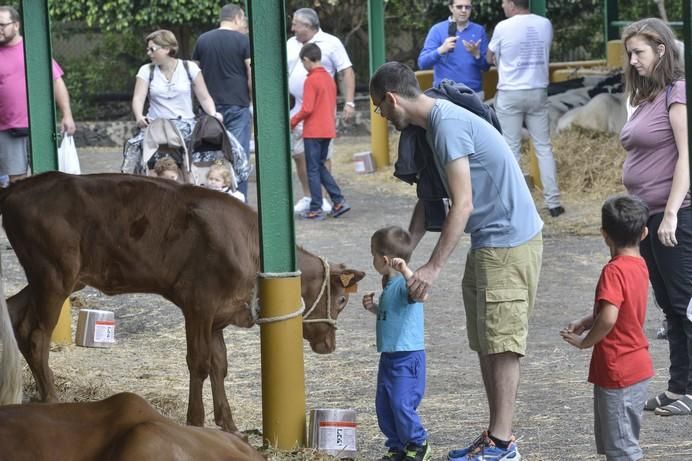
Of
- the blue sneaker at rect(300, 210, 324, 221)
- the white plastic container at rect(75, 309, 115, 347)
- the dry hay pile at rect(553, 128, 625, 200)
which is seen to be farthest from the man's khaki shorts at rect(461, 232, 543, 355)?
the dry hay pile at rect(553, 128, 625, 200)

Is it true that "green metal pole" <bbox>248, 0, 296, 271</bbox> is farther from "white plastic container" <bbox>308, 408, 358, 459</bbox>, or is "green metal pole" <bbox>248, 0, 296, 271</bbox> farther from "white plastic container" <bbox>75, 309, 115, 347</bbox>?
"white plastic container" <bbox>75, 309, 115, 347</bbox>

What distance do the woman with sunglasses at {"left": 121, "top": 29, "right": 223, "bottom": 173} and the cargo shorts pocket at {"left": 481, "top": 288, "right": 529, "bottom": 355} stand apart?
519 centimetres

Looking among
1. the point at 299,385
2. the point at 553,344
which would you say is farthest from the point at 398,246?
the point at 553,344

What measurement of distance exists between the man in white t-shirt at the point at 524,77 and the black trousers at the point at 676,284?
5.90 metres

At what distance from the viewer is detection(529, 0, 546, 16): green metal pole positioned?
13.6m

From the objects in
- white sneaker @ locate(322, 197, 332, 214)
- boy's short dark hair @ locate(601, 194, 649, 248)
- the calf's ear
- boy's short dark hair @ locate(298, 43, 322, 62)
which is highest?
boy's short dark hair @ locate(298, 43, 322, 62)

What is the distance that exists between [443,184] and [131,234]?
1768 mm

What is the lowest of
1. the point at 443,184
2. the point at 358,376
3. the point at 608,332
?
the point at 358,376

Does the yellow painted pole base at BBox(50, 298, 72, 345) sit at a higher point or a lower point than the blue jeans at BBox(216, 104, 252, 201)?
lower

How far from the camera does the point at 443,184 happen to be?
577cm

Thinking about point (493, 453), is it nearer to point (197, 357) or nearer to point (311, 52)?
point (197, 357)

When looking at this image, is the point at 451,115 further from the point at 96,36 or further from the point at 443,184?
the point at 96,36

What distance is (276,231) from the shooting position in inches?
227

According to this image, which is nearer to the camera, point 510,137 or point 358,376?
point 358,376
